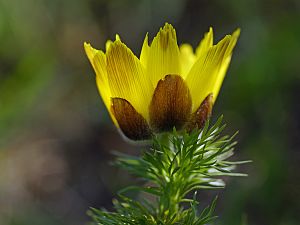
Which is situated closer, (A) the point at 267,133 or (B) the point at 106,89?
(B) the point at 106,89

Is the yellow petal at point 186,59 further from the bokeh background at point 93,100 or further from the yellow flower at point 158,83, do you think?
the bokeh background at point 93,100

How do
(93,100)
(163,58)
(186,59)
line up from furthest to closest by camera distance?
(93,100)
(186,59)
(163,58)

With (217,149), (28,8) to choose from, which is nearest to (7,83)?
(28,8)

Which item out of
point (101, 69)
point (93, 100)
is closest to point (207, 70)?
point (101, 69)

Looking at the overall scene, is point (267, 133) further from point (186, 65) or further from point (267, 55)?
point (186, 65)

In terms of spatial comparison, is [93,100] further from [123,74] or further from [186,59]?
[123,74]

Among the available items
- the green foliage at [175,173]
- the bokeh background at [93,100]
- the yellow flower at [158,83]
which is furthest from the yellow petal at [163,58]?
the bokeh background at [93,100]
